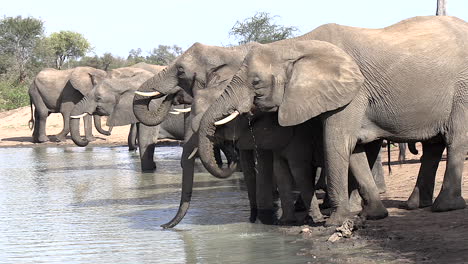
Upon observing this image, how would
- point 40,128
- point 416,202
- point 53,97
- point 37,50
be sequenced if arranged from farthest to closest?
point 37,50
point 53,97
point 40,128
point 416,202

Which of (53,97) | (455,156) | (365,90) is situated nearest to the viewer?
(365,90)

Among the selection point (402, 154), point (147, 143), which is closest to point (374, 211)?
point (402, 154)

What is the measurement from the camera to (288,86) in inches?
307

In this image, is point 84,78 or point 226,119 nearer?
point 226,119

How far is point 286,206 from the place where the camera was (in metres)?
8.41

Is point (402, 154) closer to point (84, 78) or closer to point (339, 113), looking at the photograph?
point (339, 113)

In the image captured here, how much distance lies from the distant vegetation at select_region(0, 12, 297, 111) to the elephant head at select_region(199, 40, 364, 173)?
2493 centimetres

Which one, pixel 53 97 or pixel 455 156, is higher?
pixel 455 156

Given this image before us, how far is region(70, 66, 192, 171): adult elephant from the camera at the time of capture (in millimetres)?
14844

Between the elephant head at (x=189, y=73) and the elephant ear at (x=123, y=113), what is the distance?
4.08 m

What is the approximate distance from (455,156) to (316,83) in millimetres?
1573

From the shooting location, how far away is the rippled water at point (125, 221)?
24.8 feet

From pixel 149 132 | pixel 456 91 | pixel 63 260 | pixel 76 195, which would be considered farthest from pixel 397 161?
pixel 63 260

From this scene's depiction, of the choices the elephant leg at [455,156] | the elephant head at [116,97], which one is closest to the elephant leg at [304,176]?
the elephant leg at [455,156]
